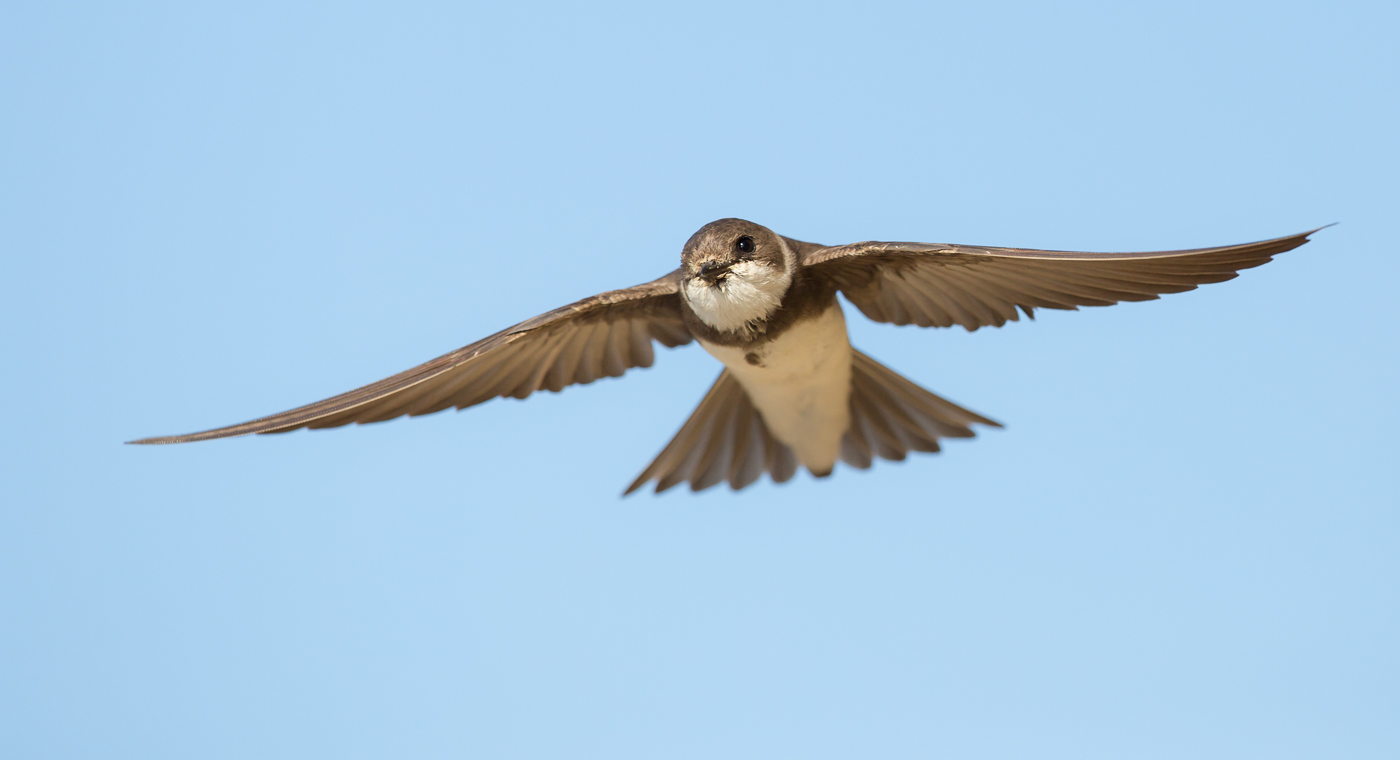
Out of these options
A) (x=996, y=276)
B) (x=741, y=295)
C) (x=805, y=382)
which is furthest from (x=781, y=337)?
(x=996, y=276)

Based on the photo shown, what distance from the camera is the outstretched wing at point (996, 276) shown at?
3479mm

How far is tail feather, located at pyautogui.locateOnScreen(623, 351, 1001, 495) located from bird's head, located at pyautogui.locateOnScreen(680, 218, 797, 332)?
0.90 m

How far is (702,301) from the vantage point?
390 centimetres

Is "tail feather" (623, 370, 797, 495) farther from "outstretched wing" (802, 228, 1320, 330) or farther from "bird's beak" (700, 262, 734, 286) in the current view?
"bird's beak" (700, 262, 734, 286)

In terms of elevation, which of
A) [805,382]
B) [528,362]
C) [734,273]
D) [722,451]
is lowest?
[722,451]

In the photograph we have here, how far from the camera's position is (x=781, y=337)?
4.03 meters

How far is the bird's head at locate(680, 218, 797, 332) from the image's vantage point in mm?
3805

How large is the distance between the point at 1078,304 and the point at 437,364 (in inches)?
86.9

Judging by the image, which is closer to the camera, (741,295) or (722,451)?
(741,295)

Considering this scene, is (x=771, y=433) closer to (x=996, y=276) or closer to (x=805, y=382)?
(x=805, y=382)

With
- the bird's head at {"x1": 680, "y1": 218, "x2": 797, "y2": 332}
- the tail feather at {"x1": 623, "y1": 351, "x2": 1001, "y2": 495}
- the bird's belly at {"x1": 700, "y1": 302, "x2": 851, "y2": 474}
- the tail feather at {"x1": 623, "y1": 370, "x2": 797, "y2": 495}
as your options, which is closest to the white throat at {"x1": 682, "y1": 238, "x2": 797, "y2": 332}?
the bird's head at {"x1": 680, "y1": 218, "x2": 797, "y2": 332}

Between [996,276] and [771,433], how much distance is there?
139 cm

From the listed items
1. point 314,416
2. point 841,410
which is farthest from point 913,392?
point 314,416

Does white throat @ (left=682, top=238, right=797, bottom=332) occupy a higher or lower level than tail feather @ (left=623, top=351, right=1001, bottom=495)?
higher
